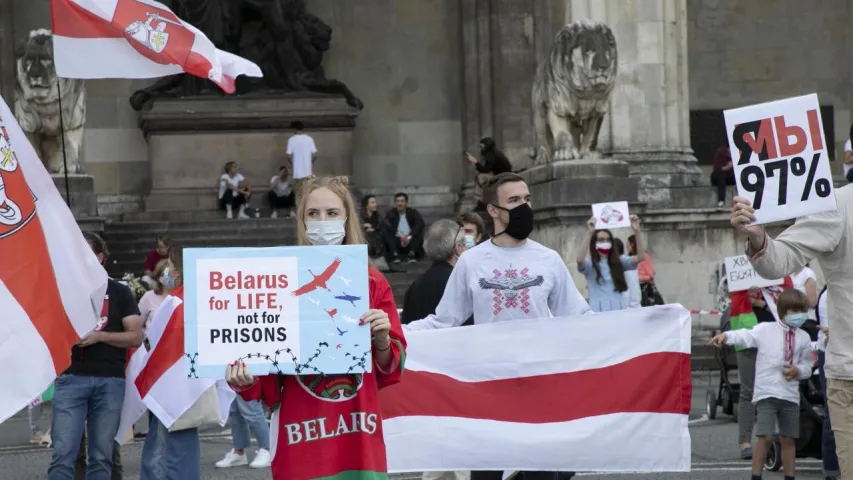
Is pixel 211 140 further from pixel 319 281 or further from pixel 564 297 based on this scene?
pixel 319 281

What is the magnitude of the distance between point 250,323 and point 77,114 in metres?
15.8

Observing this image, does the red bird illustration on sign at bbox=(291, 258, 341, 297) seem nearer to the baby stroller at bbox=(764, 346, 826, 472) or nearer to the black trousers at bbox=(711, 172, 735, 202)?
the baby stroller at bbox=(764, 346, 826, 472)

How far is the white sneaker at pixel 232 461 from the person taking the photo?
39.9 ft

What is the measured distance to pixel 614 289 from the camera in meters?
15.4

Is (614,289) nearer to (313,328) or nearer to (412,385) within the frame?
(412,385)

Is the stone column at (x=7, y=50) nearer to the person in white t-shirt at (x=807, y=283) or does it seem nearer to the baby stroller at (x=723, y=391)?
the baby stroller at (x=723, y=391)

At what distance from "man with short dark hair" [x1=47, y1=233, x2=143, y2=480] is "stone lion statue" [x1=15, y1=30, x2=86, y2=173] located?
10755 millimetres

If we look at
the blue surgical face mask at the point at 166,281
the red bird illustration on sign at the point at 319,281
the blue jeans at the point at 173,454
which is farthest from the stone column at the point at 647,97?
the red bird illustration on sign at the point at 319,281

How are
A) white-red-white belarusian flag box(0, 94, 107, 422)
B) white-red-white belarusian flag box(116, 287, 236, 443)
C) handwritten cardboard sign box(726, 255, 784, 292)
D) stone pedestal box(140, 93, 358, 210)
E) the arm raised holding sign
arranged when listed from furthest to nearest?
stone pedestal box(140, 93, 358, 210) → handwritten cardboard sign box(726, 255, 784, 292) → white-red-white belarusian flag box(116, 287, 236, 443) → the arm raised holding sign → white-red-white belarusian flag box(0, 94, 107, 422)

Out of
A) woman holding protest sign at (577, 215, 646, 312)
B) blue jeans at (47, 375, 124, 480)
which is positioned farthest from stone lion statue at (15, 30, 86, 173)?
blue jeans at (47, 375, 124, 480)

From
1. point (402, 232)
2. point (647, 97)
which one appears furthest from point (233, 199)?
point (647, 97)

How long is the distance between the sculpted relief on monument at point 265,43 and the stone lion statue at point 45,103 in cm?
588

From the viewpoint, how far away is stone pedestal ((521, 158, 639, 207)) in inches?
813

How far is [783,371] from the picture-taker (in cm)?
1058
